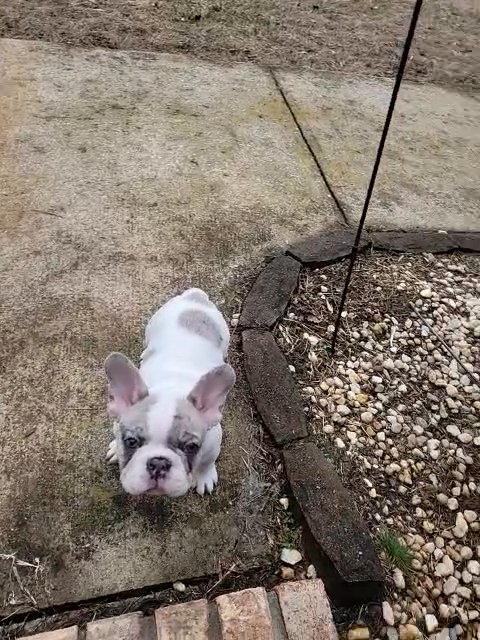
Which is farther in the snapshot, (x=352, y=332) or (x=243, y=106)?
(x=243, y=106)

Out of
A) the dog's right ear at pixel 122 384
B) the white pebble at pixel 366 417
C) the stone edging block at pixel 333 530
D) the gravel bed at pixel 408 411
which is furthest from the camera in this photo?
the white pebble at pixel 366 417

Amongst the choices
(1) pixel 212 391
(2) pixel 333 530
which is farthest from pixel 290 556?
(1) pixel 212 391

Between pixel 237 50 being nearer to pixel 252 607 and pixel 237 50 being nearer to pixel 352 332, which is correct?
pixel 352 332

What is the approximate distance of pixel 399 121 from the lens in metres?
5.12

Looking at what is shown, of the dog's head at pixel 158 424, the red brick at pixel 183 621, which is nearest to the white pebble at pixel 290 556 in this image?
the red brick at pixel 183 621

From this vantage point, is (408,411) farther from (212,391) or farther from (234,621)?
(234,621)

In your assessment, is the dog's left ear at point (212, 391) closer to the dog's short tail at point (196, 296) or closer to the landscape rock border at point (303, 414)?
the landscape rock border at point (303, 414)

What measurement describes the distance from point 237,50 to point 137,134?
6.09 feet

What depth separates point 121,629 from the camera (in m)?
2.01

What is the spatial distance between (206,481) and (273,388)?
608 mm

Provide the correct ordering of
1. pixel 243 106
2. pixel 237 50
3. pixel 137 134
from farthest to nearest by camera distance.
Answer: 1. pixel 237 50
2. pixel 243 106
3. pixel 137 134

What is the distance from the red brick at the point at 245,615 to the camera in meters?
2.00

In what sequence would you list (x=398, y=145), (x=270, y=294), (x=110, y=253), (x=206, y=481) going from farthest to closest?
(x=398, y=145) < (x=110, y=253) < (x=270, y=294) < (x=206, y=481)

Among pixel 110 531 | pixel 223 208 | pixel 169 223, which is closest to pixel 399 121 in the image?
pixel 223 208
